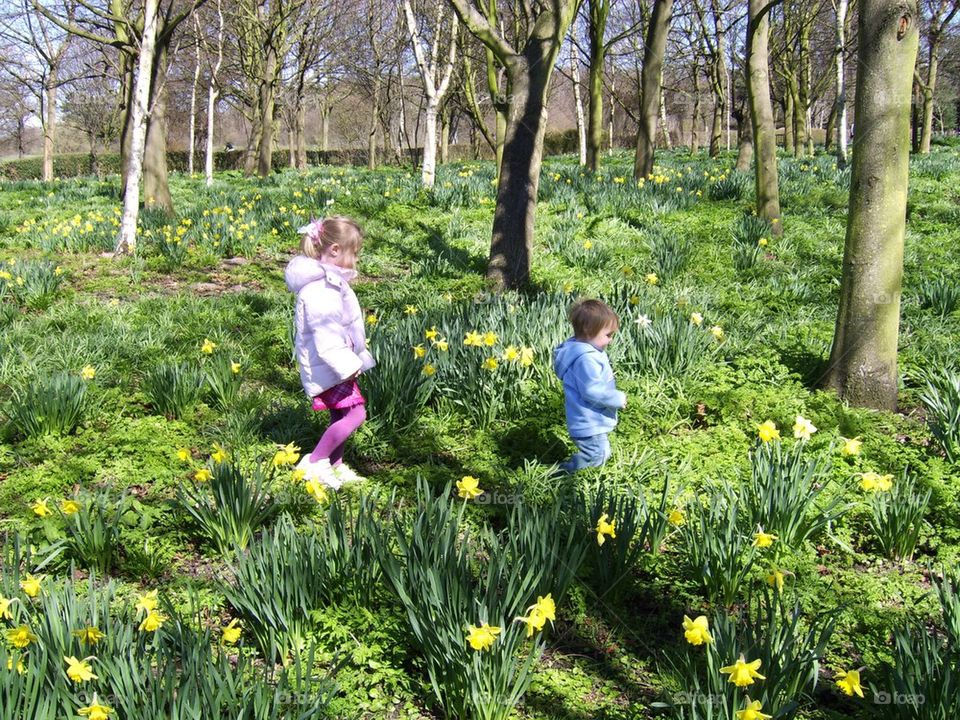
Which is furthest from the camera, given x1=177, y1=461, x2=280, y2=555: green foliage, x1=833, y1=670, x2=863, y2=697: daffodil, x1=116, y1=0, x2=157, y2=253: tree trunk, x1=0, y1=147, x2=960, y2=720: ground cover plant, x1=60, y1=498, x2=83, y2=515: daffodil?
x1=116, y1=0, x2=157, y2=253: tree trunk

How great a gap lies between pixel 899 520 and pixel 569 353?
1.36 meters

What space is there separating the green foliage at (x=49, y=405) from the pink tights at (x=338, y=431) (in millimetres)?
1315

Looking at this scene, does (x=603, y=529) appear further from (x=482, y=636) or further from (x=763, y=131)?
(x=763, y=131)

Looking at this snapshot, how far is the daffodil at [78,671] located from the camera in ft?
5.22

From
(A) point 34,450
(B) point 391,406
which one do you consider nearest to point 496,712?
(B) point 391,406

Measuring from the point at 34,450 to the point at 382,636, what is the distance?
2189 mm

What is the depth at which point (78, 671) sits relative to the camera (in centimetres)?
159

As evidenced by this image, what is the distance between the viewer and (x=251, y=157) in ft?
62.3

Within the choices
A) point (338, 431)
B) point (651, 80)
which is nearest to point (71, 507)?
point (338, 431)

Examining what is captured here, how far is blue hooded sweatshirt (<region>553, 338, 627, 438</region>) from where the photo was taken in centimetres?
296

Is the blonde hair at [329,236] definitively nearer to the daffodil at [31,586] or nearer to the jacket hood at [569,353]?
the jacket hood at [569,353]

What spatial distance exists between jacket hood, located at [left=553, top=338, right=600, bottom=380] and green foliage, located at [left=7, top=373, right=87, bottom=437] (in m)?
2.34

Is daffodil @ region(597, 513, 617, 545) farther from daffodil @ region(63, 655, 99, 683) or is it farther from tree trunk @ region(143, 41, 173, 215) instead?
tree trunk @ region(143, 41, 173, 215)

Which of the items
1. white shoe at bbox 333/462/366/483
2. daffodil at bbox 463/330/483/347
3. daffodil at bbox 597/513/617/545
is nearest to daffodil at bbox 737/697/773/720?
daffodil at bbox 597/513/617/545
